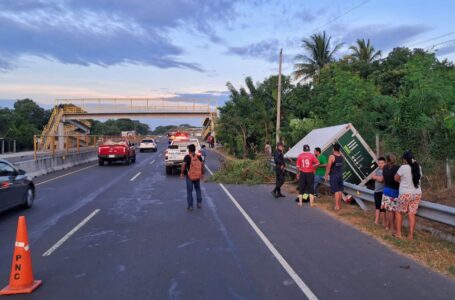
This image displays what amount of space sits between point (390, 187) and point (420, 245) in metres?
1.40

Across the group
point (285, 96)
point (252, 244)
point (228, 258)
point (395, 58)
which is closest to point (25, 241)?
point (228, 258)

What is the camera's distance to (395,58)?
4331cm

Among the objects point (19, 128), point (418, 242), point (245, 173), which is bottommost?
point (418, 242)

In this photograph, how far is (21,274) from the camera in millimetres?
5789

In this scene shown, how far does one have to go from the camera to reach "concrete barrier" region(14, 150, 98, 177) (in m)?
22.5

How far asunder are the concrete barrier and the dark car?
8045 millimetres

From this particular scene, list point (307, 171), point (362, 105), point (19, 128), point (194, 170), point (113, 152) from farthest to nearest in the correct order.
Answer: point (19, 128)
point (113, 152)
point (362, 105)
point (307, 171)
point (194, 170)

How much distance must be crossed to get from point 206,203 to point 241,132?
2684 cm

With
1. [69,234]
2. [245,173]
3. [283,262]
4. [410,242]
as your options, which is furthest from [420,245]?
[245,173]

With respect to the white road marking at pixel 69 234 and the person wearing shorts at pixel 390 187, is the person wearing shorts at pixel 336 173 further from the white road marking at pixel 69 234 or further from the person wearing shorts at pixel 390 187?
the white road marking at pixel 69 234

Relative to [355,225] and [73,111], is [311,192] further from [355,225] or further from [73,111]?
[73,111]

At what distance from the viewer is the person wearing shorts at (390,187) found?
8930mm

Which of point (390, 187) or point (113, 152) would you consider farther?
point (113, 152)

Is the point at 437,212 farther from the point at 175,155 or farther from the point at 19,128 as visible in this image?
the point at 19,128
